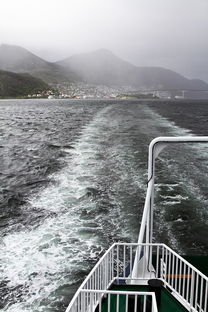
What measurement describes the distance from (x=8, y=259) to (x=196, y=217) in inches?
365

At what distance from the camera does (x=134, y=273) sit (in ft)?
24.9

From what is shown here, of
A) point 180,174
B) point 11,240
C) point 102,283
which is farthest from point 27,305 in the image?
point 180,174

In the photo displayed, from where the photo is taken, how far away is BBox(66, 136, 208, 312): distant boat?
5102 millimetres

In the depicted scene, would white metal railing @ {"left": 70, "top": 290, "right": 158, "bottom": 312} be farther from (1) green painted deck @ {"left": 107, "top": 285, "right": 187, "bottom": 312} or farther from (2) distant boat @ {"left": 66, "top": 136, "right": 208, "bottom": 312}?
(1) green painted deck @ {"left": 107, "top": 285, "right": 187, "bottom": 312}

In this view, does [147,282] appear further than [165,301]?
Yes

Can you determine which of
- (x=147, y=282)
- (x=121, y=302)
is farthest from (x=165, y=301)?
(x=121, y=302)

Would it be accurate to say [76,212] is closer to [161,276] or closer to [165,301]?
[161,276]

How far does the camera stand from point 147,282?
22.3ft

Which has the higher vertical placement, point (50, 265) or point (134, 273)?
point (134, 273)

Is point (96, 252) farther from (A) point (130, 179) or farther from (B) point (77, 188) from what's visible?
(A) point (130, 179)

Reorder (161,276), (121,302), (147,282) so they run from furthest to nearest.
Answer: (161,276), (147,282), (121,302)

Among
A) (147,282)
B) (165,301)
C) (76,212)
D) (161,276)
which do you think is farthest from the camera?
(76,212)

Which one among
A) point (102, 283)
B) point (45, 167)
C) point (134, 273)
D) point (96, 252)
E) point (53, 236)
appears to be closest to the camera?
Result: point (102, 283)

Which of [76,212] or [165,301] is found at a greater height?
[165,301]
